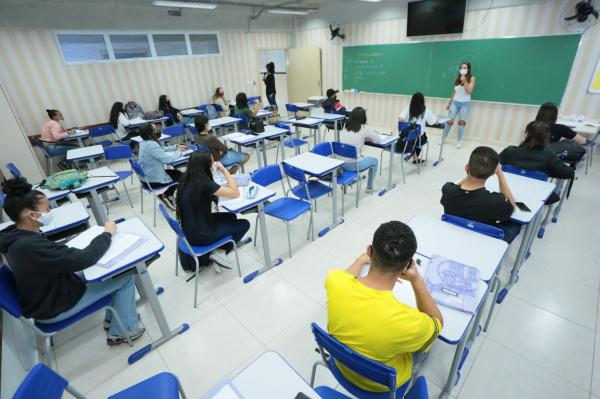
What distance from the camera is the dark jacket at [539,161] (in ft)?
9.11

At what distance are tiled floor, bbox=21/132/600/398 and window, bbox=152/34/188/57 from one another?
6.29m

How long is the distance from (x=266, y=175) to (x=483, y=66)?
5653 millimetres

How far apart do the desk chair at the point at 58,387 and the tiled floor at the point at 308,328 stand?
669mm

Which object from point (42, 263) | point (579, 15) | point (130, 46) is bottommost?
point (42, 263)

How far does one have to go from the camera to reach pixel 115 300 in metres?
2.18

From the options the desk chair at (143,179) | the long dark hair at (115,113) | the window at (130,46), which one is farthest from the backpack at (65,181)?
the window at (130,46)

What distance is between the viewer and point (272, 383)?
1.10m

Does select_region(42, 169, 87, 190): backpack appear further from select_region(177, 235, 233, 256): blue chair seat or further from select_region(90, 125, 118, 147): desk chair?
select_region(90, 125, 118, 147): desk chair

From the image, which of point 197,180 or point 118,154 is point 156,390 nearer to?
point 197,180

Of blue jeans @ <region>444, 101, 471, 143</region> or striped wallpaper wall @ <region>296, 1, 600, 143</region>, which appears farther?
blue jeans @ <region>444, 101, 471, 143</region>

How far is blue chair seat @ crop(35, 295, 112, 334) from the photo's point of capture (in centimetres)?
182

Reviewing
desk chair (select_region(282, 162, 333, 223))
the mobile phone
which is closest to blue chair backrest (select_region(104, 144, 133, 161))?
desk chair (select_region(282, 162, 333, 223))

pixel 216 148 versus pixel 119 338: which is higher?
pixel 216 148

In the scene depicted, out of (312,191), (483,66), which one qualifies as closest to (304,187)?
(312,191)
